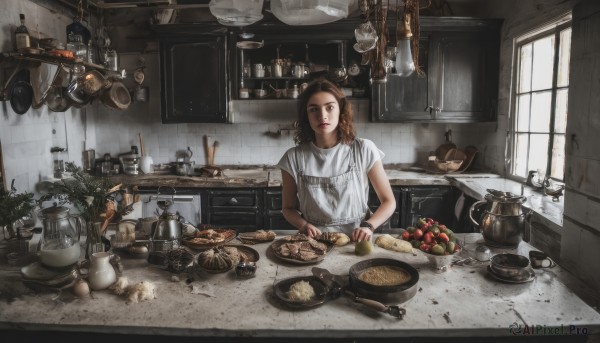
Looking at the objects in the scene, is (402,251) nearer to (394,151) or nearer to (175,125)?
(394,151)

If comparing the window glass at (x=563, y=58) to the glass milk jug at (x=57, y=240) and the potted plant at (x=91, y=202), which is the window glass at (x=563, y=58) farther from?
the glass milk jug at (x=57, y=240)

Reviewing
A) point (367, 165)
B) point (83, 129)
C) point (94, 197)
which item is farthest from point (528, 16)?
point (83, 129)

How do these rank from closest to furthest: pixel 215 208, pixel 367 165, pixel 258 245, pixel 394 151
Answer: pixel 258 245 < pixel 367 165 < pixel 215 208 < pixel 394 151

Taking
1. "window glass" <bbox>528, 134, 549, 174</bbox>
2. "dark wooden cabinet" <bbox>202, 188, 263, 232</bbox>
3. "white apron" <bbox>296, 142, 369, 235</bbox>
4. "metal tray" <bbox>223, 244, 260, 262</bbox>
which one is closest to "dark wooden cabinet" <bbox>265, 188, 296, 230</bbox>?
"dark wooden cabinet" <bbox>202, 188, 263, 232</bbox>

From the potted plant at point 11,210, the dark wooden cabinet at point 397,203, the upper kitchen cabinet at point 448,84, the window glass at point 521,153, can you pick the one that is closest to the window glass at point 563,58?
the window glass at point 521,153

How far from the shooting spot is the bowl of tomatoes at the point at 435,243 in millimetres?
1885

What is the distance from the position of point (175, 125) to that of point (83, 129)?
3.36 feet

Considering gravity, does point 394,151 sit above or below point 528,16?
below

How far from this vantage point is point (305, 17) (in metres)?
1.67

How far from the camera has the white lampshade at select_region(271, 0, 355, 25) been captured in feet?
5.23

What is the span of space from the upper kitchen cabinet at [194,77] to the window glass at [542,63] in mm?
3087

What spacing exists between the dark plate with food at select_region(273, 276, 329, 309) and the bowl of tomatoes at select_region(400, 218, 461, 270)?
56 centimetres

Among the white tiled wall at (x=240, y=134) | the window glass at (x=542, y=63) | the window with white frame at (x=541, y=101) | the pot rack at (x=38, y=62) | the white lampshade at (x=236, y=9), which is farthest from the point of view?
the white tiled wall at (x=240, y=134)

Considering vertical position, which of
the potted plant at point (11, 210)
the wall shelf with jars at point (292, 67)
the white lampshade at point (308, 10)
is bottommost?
the potted plant at point (11, 210)
